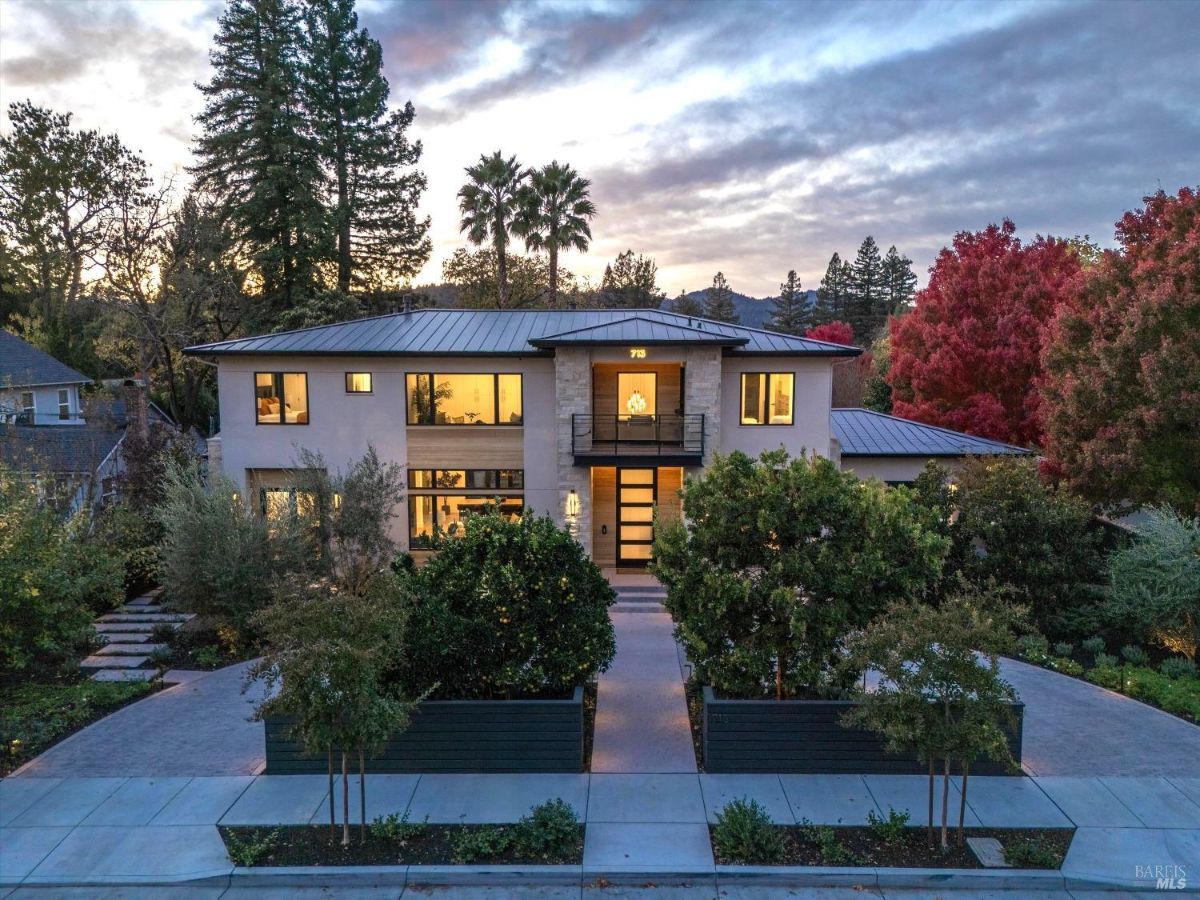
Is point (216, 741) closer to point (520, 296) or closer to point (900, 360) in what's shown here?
point (900, 360)

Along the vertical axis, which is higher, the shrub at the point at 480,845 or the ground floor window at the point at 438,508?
the ground floor window at the point at 438,508

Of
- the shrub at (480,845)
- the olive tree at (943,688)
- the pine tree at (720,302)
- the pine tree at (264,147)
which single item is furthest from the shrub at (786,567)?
the pine tree at (720,302)

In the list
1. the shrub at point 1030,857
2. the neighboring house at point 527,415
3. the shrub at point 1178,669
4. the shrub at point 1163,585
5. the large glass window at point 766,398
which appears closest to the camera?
the shrub at point 1030,857

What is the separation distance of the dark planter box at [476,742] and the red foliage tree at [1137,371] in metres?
13.1

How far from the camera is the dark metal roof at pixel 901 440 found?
19.7 m

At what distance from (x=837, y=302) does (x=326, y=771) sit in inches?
2751

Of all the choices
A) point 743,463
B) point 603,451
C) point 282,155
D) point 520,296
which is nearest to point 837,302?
point 520,296

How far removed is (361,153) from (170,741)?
3266 centimetres

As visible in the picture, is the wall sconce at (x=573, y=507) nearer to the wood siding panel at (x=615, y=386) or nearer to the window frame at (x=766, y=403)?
the wood siding panel at (x=615, y=386)

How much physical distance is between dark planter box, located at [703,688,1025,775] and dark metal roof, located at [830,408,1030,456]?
36.7ft

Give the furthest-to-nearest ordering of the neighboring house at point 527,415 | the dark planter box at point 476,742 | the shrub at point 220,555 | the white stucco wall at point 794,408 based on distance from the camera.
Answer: the white stucco wall at point 794,408, the neighboring house at point 527,415, the shrub at point 220,555, the dark planter box at point 476,742

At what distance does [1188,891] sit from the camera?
23.7 ft

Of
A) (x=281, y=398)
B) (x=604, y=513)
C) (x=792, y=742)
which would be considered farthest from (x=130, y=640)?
(x=792, y=742)

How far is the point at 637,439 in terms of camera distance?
1923cm
